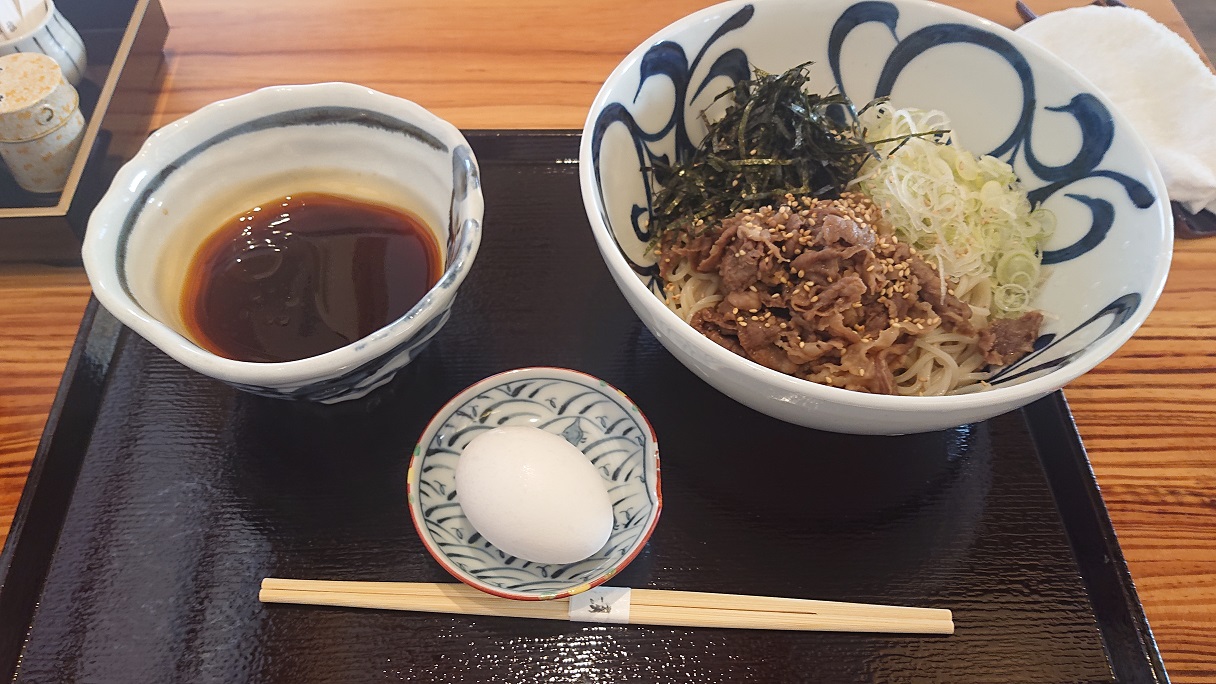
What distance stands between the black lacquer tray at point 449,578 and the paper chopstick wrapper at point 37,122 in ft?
1.47

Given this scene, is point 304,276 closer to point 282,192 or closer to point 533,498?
point 282,192

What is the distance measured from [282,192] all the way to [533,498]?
80 centimetres

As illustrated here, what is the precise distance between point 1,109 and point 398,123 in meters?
0.92

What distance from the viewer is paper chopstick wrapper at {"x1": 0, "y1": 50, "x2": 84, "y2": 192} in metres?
1.49

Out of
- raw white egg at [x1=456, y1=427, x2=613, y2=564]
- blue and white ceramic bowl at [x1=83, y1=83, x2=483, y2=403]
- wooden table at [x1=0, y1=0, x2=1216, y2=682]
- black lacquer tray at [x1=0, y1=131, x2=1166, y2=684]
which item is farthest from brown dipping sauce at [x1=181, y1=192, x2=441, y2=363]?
wooden table at [x1=0, y1=0, x2=1216, y2=682]

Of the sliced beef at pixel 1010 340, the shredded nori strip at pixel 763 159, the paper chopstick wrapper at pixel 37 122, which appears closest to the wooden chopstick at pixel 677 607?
the sliced beef at pixel 1010 340

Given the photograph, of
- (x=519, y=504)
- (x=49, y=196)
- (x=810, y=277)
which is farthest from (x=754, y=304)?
(x=49, y=196)

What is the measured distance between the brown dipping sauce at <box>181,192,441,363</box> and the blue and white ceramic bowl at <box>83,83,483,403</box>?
0.09ft

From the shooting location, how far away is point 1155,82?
A: 1738 millimetres

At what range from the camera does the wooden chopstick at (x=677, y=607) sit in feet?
3.54

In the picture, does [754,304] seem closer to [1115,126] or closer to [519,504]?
[519,504]

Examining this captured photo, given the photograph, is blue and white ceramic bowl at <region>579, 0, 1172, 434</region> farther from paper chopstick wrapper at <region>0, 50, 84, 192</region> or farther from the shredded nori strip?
paper chopstick wrapper at <region>0, 50, 84, 192</region>

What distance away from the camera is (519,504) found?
3.51 feet

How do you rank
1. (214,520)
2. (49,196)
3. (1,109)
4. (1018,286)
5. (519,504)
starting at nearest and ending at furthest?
(519,504)
(214,520)
(1018,286)
(1,109)
(49,196)
